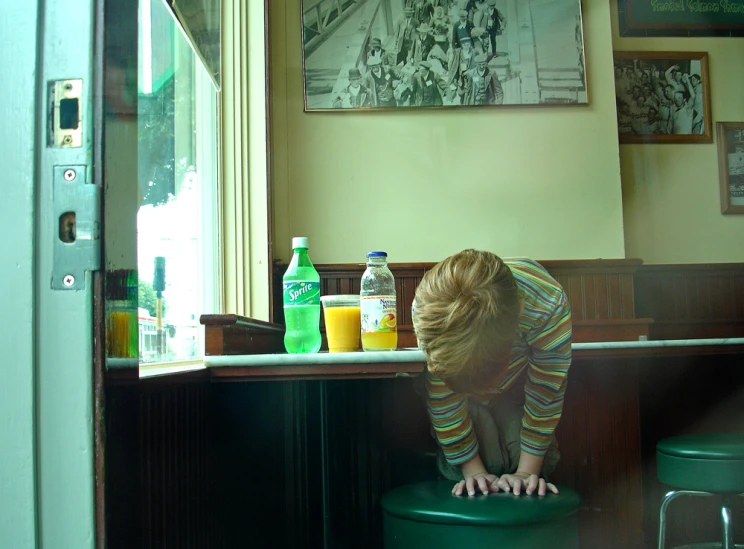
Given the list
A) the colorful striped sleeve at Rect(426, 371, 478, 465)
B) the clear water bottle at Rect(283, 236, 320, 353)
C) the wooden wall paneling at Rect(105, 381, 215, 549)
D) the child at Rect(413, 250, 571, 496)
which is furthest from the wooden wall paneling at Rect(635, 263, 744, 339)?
the wooden wall paneling at Rect(105, 381, 215, 549)

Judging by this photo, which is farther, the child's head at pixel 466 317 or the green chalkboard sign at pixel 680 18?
the green chalkboard sign at pixel 680 18

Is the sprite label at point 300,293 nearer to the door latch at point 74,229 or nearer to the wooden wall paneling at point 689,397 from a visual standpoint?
the door latch at point 74,229

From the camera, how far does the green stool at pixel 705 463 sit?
1.65 m

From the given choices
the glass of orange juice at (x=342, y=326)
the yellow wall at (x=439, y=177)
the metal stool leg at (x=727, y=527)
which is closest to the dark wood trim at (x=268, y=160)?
the yellow wall at (x=439, y=177)

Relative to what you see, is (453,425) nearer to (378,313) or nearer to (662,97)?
(378,313)

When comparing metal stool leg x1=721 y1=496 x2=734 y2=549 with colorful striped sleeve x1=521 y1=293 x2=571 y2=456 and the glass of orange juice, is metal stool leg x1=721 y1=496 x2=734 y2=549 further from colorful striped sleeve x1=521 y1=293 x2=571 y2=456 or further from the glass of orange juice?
the glass of orange juice

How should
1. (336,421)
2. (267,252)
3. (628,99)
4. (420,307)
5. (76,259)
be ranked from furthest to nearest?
(628,99) < (267,252) < (336,421) < (420,307) < (76,259)

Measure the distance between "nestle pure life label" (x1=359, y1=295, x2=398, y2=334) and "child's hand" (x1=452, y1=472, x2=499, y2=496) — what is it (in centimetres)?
36

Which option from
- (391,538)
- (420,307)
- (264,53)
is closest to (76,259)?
(420,307)

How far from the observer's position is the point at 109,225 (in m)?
0.58

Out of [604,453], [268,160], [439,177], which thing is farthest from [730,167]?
[268,160]

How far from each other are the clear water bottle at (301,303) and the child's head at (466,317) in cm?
61

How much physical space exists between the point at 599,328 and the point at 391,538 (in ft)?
4.98

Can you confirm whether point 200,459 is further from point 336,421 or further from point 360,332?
point 360,332
